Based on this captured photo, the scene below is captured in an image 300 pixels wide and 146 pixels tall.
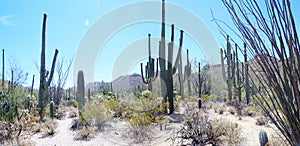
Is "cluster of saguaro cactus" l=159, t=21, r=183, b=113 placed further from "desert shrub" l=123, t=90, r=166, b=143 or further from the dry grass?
the dry grass

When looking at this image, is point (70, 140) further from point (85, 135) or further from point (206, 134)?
point (206, 134)

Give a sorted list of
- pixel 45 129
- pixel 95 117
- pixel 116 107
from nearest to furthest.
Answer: pixel 45 129 < pixel 95 117 < pixel 116 107

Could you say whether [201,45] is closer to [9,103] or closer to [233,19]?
[9,103]

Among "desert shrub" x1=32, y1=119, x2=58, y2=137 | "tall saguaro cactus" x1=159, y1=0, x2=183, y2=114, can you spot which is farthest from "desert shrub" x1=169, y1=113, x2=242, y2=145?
"tall saguaro cactus" x1=159, y1=0, x2=183, y2=114

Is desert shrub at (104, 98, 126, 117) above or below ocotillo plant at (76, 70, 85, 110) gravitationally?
below

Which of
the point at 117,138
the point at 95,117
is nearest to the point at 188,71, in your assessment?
the point at 95,117

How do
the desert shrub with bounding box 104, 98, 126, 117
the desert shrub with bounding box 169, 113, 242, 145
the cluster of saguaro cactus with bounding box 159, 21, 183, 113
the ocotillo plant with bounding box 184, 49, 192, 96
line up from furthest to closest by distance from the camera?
the ocotillo plant with bounding box 184, 49, 192, 96 → the cluster of saguaro cactus with bounding box 159, 21, 183, 113 → the desert shrub with bounding box 104, 98, 126, 117 → the desert shrub with bounding box 169, 113, 242, 145

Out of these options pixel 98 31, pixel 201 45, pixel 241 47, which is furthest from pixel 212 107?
pixel 241 47

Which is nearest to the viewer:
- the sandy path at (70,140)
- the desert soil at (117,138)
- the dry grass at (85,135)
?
the desert soil at (117,138)

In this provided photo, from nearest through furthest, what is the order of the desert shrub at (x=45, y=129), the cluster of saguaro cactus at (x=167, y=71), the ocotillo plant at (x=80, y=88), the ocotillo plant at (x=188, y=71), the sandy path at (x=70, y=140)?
the sandy path at (x=70, y=140)
the desert shrub at (x=45, y=129)
the ocotillo plant at (x=80, y=88)
the cluster of saguaro cactus at (x=167, y=71)
the ocotillo plant at (x=188, y=71)

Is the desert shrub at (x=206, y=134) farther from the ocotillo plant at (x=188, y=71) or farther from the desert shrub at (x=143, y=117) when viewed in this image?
the ocotillo plant at (x=188, y=71)

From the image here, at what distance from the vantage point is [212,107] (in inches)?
605

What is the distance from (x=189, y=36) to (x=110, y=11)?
497 cm

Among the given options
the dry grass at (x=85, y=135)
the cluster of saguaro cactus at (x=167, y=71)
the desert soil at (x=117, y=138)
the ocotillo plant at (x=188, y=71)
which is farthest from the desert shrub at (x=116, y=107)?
the ocotillo plant at (x=188, y=71)
